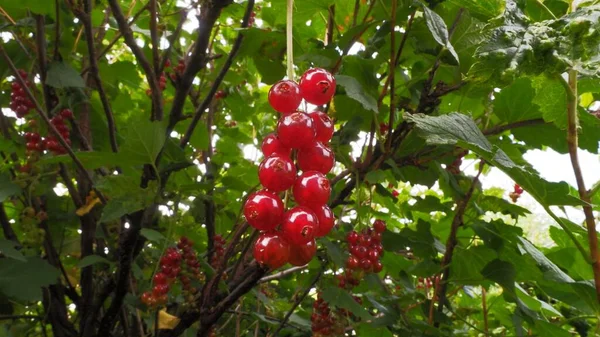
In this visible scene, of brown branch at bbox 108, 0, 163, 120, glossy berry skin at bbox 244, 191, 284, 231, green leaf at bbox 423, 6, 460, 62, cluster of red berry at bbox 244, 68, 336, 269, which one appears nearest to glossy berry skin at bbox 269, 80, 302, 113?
cluster of red berry at bbox 244, 68, 336, 269

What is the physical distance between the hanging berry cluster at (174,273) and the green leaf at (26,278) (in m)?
0.28

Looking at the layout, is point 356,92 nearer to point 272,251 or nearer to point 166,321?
point 272,251

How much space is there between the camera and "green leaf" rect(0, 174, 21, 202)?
1.20 meters

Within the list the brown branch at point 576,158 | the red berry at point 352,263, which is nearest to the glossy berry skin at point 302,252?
the brown branch at point 576,158

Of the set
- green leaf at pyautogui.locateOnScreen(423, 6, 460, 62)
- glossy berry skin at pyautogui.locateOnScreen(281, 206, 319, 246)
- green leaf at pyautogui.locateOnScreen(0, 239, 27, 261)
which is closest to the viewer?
glossy berry skin at pyautogui.locateOnScreen(281, 206, 319, 246)

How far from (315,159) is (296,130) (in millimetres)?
51

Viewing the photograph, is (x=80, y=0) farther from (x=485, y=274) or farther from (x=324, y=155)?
(x=485, y=274)

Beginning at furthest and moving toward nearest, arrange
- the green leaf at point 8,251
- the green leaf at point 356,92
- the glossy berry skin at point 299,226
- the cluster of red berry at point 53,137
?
the cluster of red berry at point 53,137 → the green leaf at point 8,251 → the green leaf at point 356,92 → the glossy berry skin at point 299,226

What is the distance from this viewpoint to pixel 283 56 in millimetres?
1285

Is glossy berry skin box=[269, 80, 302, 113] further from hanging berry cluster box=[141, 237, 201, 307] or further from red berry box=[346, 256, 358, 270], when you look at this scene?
Result: hanging berry cluster box=[141, 237, 201, 307]

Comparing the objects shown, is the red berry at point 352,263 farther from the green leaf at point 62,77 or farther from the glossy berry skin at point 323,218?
the green leaf at point 62,77

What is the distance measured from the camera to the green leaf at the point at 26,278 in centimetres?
128

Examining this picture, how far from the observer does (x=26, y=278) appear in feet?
4.21

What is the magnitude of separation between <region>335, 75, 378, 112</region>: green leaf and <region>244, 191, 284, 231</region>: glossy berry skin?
0.39 metres
